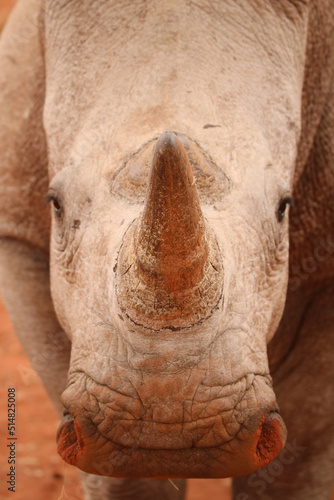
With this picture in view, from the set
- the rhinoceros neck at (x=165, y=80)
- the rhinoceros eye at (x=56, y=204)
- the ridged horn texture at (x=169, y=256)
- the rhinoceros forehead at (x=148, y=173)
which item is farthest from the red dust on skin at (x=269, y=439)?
the rhinoceros eye at (x=56, y=204)

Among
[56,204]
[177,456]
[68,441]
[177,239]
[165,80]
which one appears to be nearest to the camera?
[177,239]

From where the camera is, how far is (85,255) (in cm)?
227

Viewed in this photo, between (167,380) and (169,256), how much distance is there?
1.10 ft

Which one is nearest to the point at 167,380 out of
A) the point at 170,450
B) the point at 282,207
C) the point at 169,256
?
the point at 170,450

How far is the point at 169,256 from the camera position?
1819 millimetres

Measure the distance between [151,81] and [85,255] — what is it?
56 cm

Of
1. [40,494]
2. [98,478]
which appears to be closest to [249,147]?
[98,478]

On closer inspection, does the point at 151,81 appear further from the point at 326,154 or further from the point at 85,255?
the point at 326,154

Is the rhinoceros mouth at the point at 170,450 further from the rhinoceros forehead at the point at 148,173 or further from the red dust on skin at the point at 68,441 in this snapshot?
the rhinoceros forehead at the point at 148,173

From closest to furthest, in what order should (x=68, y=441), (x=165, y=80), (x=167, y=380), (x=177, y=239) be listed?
(x=177, y=239) → (x=167, y=380) → (x=68, y=441) → (x=165, y=80)

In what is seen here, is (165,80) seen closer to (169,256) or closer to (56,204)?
(56,204)

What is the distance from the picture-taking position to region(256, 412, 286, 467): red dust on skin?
→ 2.13m

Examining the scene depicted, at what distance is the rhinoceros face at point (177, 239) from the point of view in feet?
6.19

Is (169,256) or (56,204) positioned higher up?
(169,256)
